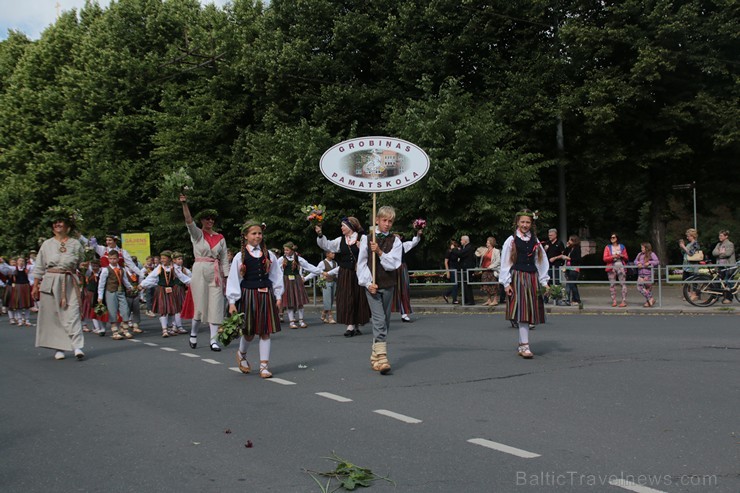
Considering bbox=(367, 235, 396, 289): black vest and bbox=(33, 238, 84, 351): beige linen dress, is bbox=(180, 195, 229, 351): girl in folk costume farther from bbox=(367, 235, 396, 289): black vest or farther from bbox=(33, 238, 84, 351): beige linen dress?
bbox=(367, 235, 396, 289): black vest

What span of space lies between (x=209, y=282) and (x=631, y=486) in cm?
869

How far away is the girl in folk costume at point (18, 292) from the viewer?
20.6 m

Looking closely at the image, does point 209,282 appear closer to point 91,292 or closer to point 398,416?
point 91,292

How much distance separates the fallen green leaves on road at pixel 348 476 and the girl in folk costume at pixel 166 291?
35.6ft

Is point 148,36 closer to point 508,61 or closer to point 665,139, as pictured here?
point 508,61

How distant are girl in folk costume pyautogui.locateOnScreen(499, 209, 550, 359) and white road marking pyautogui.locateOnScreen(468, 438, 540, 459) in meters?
4.42

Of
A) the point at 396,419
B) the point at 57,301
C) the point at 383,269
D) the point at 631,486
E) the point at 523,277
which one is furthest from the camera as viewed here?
the point at 57,301

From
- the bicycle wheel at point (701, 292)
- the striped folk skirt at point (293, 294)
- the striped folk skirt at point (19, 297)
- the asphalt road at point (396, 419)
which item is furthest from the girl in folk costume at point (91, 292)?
the bicycle wheel at point (701, 292)

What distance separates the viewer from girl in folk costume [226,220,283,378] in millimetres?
9273

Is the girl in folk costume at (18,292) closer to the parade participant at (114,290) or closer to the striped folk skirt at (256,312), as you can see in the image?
the parade participant at (114,290)

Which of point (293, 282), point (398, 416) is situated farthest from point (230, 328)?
point (293, 282)

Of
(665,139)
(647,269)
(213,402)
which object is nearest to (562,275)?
(647,269)

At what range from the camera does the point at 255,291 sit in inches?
369

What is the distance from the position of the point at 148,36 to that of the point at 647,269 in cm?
2710
